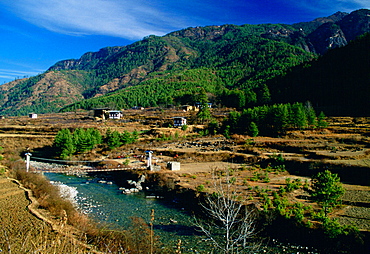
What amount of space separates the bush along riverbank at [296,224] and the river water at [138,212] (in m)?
0.91

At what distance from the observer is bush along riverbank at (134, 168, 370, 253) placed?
13.2 m

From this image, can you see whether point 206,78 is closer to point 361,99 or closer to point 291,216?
point 361,99

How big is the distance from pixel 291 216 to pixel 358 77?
5936cm

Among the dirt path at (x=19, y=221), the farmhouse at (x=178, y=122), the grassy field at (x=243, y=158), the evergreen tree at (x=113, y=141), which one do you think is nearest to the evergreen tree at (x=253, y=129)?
the grassy field at (x=243, y=158)

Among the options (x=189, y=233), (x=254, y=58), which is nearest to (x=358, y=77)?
(x=189, y=233)

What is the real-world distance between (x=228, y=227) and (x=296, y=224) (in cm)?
1028

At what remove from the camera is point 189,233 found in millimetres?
15586

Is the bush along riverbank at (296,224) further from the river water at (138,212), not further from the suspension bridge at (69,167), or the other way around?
the suspension bridge at (69,167)

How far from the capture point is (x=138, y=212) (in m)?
18.9

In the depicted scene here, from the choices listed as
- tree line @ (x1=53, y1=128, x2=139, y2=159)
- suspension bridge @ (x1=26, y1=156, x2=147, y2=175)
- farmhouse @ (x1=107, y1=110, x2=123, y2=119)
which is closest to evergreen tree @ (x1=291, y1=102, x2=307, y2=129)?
suspension bridge @ (x1=26, y1=156, x2=147, y2=175)

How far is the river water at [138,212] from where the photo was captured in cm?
1415

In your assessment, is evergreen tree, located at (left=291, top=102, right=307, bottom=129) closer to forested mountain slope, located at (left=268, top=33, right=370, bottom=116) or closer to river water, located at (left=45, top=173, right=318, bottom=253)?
forested mountain slope, located at (left=268, top=33, right=370, bottom=116)

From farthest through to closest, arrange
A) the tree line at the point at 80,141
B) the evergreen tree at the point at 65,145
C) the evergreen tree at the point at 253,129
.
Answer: the evergreen tree at the point at 253,129
the tree line at the point at 80,141
the evergreen tree at the point at 65,145

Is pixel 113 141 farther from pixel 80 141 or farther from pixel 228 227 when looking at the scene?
pixel 228 227
